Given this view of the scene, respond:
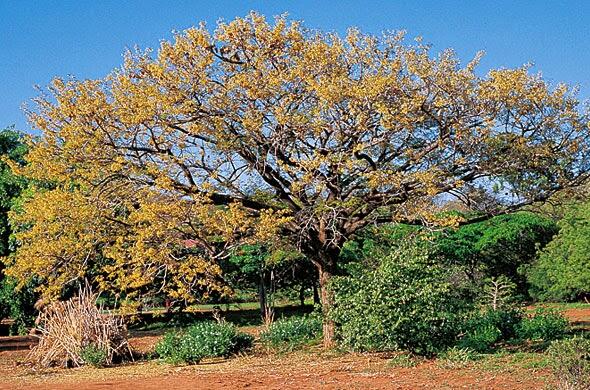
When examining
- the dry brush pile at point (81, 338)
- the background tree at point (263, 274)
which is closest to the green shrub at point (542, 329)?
the dry brush pile at point (81, 338)

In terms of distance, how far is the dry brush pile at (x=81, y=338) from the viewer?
14.6 metres

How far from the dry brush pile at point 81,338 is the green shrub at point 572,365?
8.98m

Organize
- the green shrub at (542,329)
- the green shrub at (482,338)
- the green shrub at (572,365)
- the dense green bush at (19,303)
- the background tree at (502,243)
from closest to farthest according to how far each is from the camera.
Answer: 1. the green shrub at (572,365)
2. the green shrub at (482,338)
3. the green shrub at (542,329)
4. the dense green bush at (19,303)
5. the background tree at (502,243)

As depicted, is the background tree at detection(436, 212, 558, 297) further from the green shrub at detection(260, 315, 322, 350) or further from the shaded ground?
the shaded ground

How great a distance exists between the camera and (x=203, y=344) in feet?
46.6

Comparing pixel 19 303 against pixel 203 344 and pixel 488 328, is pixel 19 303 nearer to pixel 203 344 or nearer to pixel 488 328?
pixel 203 344

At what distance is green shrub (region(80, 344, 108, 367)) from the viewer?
1437cm

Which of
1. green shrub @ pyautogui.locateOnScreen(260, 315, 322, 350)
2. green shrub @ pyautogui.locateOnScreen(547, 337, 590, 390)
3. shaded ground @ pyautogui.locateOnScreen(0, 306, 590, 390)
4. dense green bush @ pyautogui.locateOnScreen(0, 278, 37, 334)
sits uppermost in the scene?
dense green bush @ pyautogui.locateOnScreen(0, 278, 37, 334)

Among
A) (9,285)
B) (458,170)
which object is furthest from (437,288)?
(9,285)

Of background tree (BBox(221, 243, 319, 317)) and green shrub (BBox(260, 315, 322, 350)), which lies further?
background tree (BBox(221, 243, 319, 317))

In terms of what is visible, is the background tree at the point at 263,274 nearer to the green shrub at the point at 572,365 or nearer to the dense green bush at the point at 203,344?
the dense green bush at the point at 203,344

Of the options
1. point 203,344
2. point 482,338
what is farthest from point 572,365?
point 203,344

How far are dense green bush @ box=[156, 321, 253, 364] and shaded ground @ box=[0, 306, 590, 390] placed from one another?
271mm

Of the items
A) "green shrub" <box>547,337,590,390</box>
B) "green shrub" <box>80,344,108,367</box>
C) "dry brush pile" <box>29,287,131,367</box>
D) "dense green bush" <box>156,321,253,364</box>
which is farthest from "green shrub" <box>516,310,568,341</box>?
"green shrub" <box>80,344,108,367</box>
